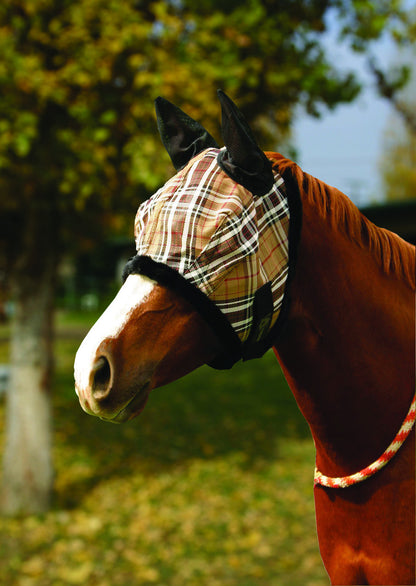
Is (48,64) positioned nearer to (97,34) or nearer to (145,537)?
(97,34)

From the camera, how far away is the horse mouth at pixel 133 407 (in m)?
1.22

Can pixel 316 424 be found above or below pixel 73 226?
below

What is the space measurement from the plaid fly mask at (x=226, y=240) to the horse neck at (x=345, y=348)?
0.11 metres

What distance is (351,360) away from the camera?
1452 mm

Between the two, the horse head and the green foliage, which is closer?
the horse head

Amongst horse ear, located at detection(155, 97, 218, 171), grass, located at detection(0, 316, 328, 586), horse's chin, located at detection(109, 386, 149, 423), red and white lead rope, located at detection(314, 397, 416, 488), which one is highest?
horse ear, located at detection(155, 97, 218, 171)

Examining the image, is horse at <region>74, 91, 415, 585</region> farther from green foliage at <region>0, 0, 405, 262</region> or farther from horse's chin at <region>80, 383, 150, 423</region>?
green foliage at <region>0, 0, 405, 262</region>

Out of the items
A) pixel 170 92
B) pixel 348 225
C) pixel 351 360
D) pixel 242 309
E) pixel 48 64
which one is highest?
pixel 48 64

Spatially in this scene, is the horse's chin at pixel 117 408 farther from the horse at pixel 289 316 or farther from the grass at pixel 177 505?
the grass at pixel 177 505

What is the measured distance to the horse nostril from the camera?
117 cm

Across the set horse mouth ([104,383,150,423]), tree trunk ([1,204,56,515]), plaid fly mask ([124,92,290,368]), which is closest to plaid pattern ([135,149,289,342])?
plaid fly mask ([124,92,290,368])

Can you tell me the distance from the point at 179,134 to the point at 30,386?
599cm

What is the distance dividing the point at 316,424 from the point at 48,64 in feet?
17.5

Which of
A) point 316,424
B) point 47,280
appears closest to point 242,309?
point 316,424
